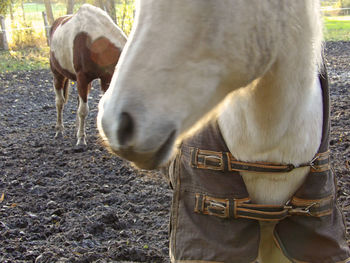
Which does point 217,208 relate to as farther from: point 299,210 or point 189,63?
point 189,63

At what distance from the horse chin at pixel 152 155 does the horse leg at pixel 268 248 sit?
29.8 inches

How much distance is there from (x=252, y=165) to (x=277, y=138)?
0.14 m

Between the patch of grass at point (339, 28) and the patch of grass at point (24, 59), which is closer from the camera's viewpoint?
the patch of grass at point (24, 59)

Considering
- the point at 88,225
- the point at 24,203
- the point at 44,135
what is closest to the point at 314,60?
the point at 88,225

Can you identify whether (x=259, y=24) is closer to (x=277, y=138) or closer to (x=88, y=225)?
(x=277, y=138)

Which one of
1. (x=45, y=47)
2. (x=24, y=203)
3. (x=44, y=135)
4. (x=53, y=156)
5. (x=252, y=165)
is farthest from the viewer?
(x=45, y=47)

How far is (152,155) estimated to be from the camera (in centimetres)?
96

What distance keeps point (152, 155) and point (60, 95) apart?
536 cm

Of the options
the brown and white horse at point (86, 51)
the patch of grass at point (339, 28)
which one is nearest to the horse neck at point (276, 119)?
the brown and white horse at point (86, 51)

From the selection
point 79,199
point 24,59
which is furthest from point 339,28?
point 79,199

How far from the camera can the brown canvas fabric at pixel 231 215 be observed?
4.94ft

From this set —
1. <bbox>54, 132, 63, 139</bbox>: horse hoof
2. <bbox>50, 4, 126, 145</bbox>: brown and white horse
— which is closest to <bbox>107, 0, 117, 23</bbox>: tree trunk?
<bbox>50, 4, 126, 145</bbox>: brown and white horse

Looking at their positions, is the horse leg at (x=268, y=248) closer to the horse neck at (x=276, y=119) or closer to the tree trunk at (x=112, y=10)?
the horse neck at (x=276, y=119)

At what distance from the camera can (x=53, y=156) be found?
4777 mm
